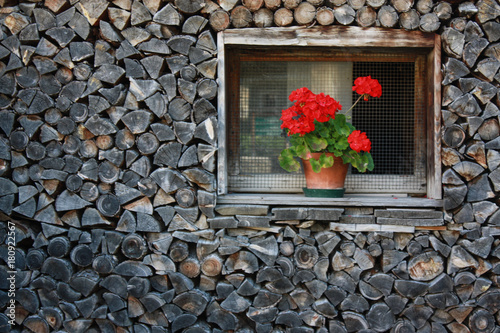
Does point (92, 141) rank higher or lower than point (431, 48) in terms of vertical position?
lower

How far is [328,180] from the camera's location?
2723 mm

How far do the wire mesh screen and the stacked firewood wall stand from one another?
1.07 ft

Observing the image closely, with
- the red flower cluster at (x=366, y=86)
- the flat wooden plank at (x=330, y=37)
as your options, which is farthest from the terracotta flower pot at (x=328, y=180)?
the flat wooden plank at (x=330, y=37)

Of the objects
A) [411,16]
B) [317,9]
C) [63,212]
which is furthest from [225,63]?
[63,212]

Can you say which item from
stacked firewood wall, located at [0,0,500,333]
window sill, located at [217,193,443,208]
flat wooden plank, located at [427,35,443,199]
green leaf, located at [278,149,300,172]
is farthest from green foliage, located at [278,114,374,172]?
flat wooden plank, located at [427,35,443,199]

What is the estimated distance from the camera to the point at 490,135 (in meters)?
2.60

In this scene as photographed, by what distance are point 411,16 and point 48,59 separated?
230 cm

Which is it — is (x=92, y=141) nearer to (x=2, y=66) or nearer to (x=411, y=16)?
(x=2, y=66)

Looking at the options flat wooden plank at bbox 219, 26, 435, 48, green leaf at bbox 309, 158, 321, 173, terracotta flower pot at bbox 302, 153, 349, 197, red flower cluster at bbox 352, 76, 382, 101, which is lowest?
terracotta flower pot at bbox 302, 153, 349, 197

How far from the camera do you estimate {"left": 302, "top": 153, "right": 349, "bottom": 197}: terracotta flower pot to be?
8.87ft

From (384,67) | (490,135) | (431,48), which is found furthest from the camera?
(384,67)

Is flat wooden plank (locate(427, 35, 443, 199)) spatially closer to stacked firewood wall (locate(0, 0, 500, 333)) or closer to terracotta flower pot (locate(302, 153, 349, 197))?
stacked firewood wall (locate(0, 0, 500, 333))

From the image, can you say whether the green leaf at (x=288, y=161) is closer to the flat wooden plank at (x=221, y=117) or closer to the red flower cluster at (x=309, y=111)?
the red flower cluster at (x=309, y=111)

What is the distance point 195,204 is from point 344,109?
1298mm
